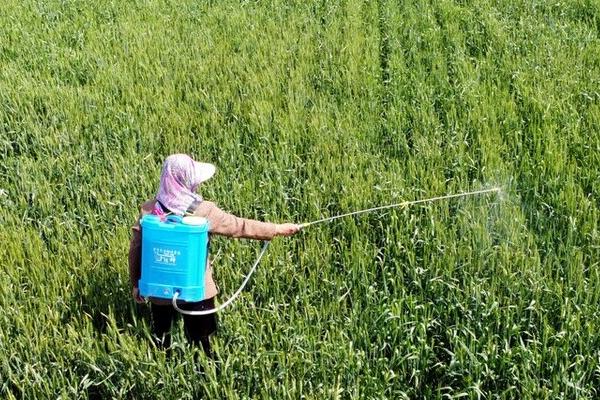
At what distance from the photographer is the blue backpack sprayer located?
2.54 m

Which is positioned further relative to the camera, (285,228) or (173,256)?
(285,228)

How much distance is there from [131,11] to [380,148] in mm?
4071

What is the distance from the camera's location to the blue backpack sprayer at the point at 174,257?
2535mm

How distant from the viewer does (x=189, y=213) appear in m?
2.68

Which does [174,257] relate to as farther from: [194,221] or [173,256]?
[194,221]

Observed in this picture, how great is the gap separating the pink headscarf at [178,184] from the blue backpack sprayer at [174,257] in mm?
84

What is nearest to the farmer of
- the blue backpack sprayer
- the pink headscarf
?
the pink headscarf

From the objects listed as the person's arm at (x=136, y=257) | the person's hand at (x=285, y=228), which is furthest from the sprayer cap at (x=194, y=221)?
the person's hand at (x=285, y=228)

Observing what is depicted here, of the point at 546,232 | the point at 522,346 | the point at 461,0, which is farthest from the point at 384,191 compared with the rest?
the point at 461,0

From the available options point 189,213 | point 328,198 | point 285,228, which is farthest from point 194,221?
point 328,198

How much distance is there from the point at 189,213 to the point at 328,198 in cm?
133

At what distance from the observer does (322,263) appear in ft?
11.1

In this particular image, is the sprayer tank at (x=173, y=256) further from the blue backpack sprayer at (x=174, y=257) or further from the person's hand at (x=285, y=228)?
the person's hand at (x=285, y=228)

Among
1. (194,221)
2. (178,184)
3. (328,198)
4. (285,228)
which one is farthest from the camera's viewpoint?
(328,198)
